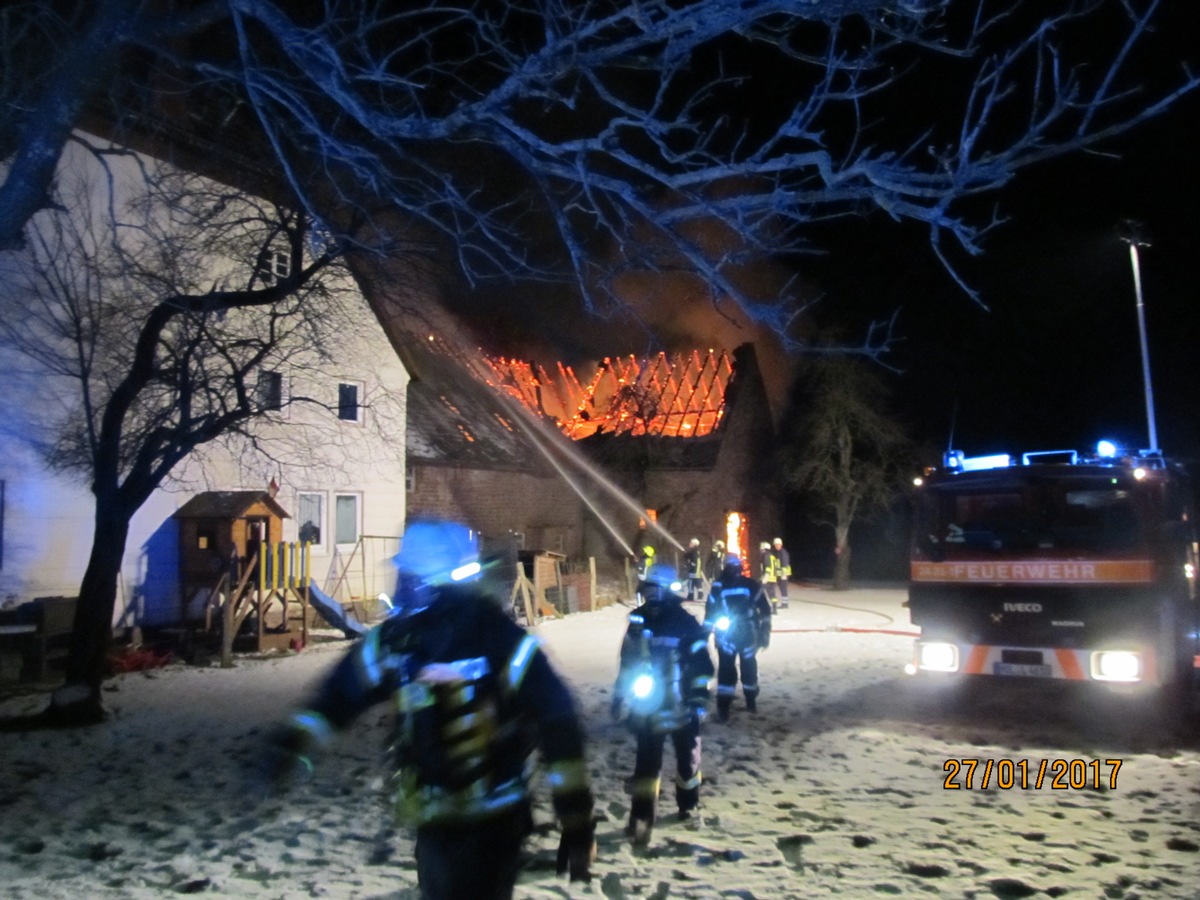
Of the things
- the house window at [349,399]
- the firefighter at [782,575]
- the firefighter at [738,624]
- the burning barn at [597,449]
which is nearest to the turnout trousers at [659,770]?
the firefighter at [738,624]

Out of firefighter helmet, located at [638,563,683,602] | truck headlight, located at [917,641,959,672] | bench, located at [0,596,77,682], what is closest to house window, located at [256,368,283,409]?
bench, located at [0,596,77,682]

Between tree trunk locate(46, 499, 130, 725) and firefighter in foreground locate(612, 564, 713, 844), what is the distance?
6.20m

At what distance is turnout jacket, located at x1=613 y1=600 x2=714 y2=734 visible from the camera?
19.9 ft

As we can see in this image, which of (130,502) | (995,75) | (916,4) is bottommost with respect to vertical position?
(130,502)

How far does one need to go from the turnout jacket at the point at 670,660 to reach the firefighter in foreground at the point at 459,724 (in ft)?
9.95

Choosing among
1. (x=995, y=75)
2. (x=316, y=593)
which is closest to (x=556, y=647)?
(x=316, y=593)

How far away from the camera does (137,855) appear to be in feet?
18.6

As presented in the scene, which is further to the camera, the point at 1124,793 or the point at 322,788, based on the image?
the point at 322,788

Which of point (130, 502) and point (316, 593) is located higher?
point (130, 502)

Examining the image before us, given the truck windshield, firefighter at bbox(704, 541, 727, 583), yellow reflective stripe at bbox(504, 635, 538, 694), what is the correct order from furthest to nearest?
firefighter at bbox(704, 541, 727, 583)
the truck windshield
yellow reflective stripe at bbox(504, 635, 538, 694)

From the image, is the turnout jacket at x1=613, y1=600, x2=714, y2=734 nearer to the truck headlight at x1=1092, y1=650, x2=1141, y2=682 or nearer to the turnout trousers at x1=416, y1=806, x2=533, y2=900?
the turnout trousers at x1=416, y1=806, x2=533, y2=900

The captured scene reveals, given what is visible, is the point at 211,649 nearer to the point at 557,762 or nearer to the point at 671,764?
the point at 671,764

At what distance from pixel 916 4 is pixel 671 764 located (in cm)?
571

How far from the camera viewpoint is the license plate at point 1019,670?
823cm
